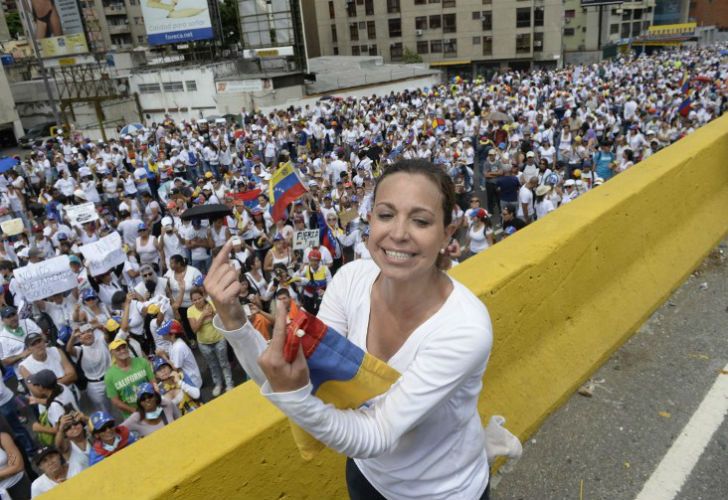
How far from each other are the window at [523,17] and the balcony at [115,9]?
47.9 meters

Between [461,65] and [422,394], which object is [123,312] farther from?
[461,65]

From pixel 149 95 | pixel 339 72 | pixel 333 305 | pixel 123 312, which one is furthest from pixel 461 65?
pixel 333 305

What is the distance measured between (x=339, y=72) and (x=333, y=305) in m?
51.3

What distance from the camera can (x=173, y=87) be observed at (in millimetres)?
42031

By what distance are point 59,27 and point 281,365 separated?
168 ft

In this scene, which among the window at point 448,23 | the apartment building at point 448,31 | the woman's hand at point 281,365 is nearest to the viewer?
the woman's hand at point 281,365

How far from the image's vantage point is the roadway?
289cm

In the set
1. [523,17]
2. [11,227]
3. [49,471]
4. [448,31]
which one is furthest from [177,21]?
[49,471]

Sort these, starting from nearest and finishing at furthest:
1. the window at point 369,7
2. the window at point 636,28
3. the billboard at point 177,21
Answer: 1. the billboard at point 177,21
2. the window at point 369,7
3. the window at point 636,28

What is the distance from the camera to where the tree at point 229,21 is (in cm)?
6244

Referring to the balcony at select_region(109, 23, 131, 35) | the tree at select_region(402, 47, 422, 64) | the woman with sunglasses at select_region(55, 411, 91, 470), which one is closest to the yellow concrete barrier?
the woman with sunglasses at select_region(55, 411, 91, 470)

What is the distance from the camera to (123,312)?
8031mm

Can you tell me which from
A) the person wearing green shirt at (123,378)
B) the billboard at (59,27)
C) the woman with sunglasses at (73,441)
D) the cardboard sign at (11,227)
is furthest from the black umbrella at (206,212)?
the billboard at (59,27)

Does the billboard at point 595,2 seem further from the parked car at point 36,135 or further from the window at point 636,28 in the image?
the parked car at point 36,135
